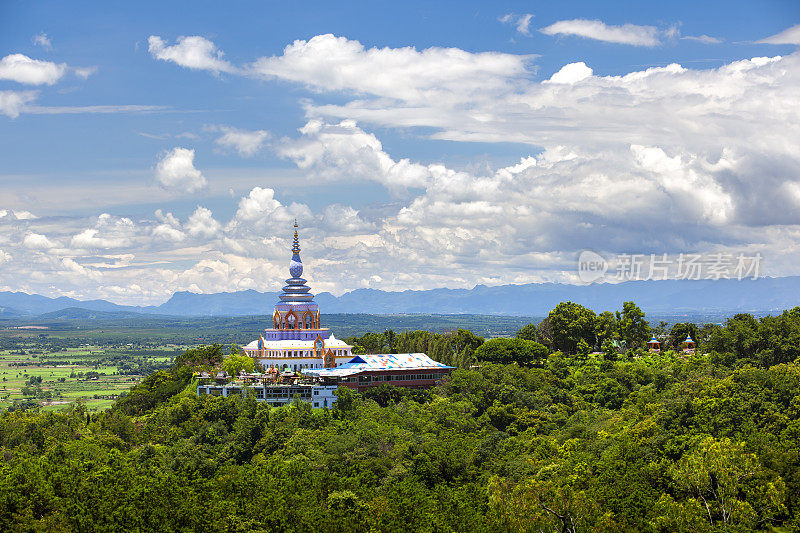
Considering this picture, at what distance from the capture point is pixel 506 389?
232 feet

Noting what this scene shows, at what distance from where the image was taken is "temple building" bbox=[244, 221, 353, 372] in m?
78.6

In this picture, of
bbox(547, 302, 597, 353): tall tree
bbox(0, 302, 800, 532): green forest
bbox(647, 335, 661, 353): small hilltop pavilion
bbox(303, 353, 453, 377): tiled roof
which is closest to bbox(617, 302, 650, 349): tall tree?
bbox(647, 335, 661, 353): small hilltop pavilion

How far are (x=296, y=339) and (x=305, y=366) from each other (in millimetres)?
3946

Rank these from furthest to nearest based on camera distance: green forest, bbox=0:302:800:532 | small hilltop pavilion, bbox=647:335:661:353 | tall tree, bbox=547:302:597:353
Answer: small hilltop pavilion, bbox=647:335:661:353 < tall tree, bbox=547:302:597:353 < green forest, bbox=0:302:800:532

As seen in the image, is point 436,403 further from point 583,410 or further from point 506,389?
point 583,410

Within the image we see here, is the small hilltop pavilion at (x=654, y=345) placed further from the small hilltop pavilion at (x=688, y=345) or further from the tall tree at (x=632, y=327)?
the small hilltop pavilion at (x=688, y=345)

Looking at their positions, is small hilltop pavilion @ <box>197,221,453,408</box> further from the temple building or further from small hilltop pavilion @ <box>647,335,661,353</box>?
small hilltop pavilion @ <box>647,335,661,353</box>

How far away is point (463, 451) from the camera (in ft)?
191

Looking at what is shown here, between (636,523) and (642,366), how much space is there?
33807 millimetres

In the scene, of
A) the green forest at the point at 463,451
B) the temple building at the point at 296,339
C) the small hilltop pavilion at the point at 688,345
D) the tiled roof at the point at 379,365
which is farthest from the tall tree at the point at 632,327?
the temple building at the point at 296,339

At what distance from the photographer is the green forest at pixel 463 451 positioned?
4438cm

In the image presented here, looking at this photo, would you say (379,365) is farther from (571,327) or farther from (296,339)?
(571,327)

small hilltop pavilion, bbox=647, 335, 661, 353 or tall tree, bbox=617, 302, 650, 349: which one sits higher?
tall tree, bbox=617, 302, 650, 349

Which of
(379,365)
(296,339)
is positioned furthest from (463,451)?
(296,339)
